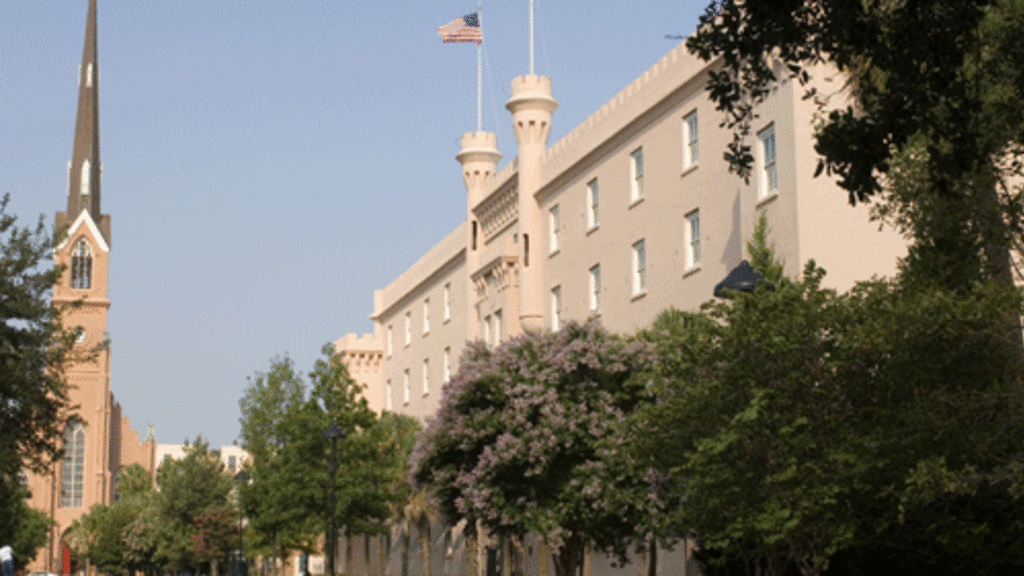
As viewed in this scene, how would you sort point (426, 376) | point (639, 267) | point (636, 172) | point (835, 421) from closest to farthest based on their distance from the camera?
point (835, 421)
point (639, 267)
point (636, 172)
point (426, 376)

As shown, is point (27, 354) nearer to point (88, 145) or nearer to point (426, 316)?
point (426, 316)

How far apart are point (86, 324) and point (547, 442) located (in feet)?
364

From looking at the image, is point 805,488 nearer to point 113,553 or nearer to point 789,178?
point 789,178

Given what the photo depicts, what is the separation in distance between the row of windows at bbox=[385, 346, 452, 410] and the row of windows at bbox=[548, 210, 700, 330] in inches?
552

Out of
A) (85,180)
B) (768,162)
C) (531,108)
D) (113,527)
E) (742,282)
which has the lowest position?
(113,527)

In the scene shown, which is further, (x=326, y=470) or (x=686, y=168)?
(x=326, y=470)

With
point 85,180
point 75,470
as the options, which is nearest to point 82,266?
point 85,180

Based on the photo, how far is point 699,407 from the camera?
21203 millimetres

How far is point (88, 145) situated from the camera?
444ft

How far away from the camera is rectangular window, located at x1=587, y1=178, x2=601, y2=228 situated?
4453 cm

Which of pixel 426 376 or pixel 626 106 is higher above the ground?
pixel 626 106

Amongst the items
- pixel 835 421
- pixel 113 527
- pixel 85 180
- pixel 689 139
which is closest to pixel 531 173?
pixel 689 139

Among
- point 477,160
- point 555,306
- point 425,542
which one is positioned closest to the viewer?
point 555,306

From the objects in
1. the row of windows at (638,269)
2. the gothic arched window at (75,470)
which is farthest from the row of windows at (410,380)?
the gothic arched window at (75,470)
